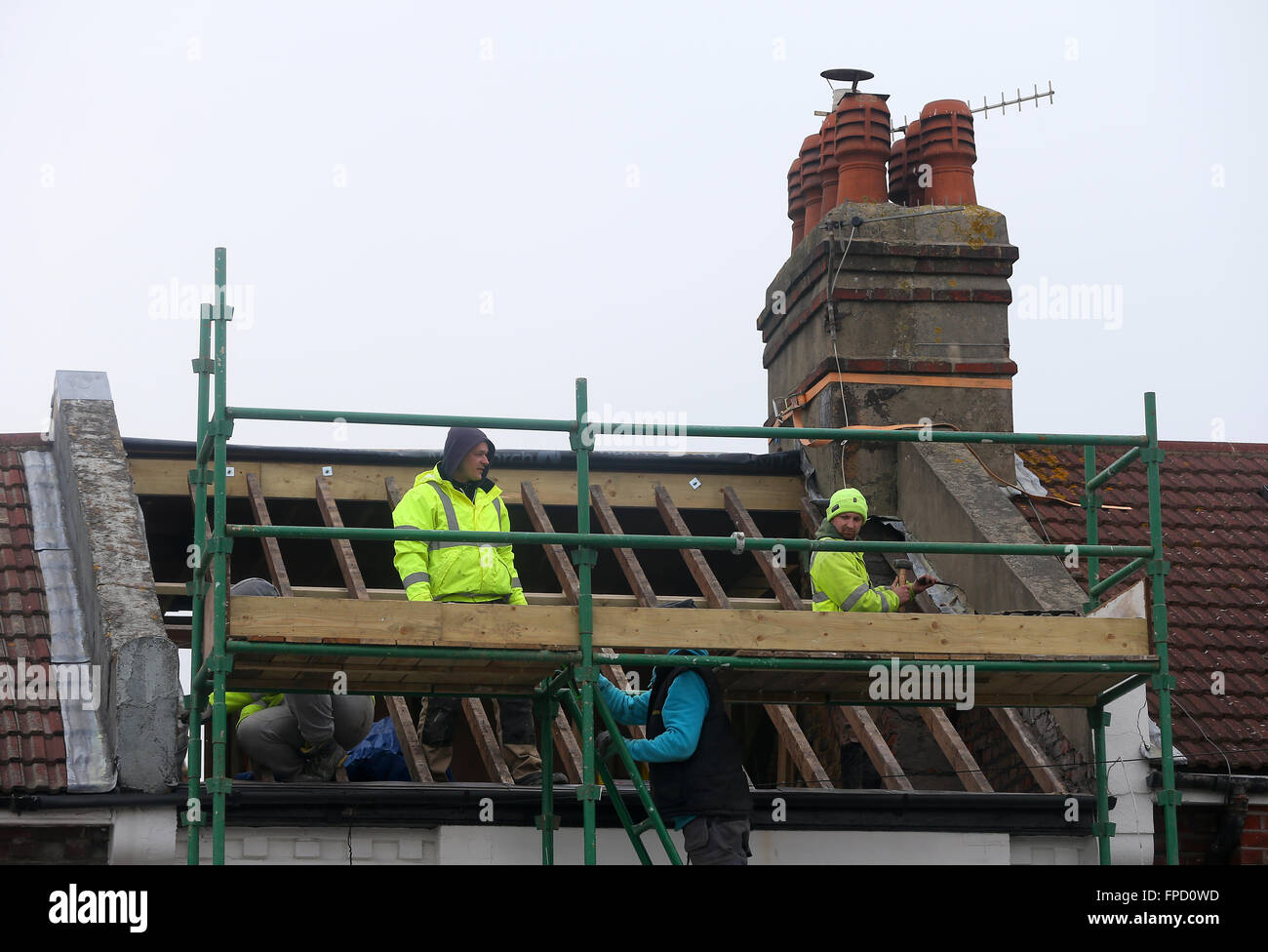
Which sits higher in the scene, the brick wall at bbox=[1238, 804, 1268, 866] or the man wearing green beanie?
the man wearing green beanie

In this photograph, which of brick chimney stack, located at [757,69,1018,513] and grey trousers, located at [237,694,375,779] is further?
brick chimney stack, located at [757,69,1018,513]

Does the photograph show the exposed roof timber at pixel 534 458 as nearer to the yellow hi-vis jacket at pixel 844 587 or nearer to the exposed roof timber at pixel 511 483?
the exposed roof timber at pixel 511 483

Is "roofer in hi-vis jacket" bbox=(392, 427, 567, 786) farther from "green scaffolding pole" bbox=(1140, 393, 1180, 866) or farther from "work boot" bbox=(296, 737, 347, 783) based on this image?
"green scaffolding pole" bbox=(1140, 393, 1180, 866)

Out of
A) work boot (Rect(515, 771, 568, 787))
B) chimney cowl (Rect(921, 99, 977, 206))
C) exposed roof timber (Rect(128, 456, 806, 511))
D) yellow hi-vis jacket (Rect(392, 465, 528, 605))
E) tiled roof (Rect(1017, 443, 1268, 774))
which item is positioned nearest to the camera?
yellow hi-vis jacket (Rect(392, 465, 528, 605))

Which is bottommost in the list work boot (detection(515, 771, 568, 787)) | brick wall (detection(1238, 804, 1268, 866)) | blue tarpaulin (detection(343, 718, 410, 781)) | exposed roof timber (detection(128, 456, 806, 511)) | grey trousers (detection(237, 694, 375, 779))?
brick wall (detection(1238, 804, 1268, 866))

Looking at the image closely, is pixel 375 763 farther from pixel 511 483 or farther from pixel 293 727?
pixel 511 483

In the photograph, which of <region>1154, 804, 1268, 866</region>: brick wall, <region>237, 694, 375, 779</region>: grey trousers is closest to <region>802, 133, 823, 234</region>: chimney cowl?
<region>1154, 804, 1268, 866</region>: brick wall

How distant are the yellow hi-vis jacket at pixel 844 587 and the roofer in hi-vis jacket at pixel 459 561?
1.61 m

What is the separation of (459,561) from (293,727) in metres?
1.21

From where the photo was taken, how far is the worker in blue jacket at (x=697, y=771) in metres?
8.74

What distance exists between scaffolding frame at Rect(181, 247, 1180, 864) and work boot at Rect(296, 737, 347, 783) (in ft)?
1.90

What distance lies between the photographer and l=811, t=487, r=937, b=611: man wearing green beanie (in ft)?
33.0

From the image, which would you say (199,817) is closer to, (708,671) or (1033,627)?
(708,671)
